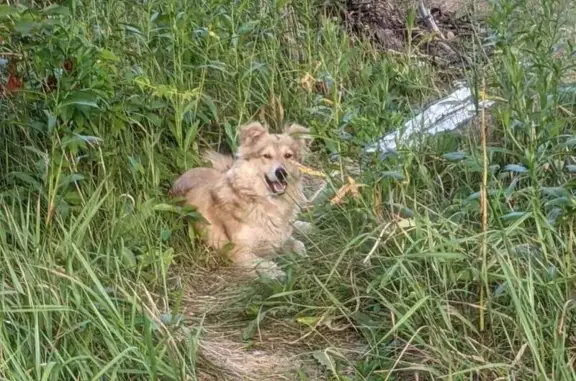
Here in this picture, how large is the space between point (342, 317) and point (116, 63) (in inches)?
79.0

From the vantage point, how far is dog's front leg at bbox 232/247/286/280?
405 centimetres

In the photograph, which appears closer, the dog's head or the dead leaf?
the dog's head

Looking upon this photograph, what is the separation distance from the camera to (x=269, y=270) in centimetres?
412

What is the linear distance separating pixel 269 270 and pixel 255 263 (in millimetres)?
448

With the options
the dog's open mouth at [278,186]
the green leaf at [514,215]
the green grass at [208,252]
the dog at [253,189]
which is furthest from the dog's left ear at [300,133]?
the green leaf at [514,215]

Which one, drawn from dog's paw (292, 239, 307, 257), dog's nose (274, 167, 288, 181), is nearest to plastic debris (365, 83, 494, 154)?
dog's paw (292, 239, 307, 257)

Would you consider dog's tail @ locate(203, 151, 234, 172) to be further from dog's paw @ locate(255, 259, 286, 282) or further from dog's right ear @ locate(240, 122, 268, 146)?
dog's paw @ locate(255, 259, 286, 282)

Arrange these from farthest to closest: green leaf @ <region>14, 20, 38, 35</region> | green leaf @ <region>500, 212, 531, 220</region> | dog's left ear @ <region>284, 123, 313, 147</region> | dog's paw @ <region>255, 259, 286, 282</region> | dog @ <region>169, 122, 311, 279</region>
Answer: dog @ <region>169, 122, 311, 279</region>, dog's left ear @ <region>284, 123, 313, 147</region>, dog's paw @ <region>255, 259, 286, 282</region>, green leaf @ <region>14, 20, 38, 35</region>, green leaf @ <region>500, 212, 531, 220</region>

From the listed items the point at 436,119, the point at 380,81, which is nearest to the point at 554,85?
the point at 436,119

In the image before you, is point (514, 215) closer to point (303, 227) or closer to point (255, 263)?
point (303, 227)

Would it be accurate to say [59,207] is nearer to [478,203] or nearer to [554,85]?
[478,203]

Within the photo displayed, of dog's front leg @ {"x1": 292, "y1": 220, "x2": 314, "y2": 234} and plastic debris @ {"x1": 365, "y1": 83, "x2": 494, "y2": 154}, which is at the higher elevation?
plastic debris @ {"x1": 365, "y1": 83, "x2": 494, "y2": 154}

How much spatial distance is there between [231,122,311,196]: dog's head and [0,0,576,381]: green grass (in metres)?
0.19

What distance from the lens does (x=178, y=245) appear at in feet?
15.3
